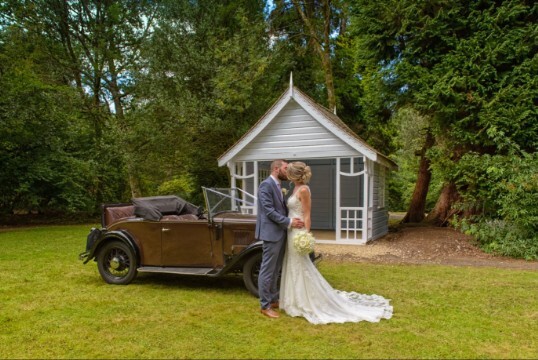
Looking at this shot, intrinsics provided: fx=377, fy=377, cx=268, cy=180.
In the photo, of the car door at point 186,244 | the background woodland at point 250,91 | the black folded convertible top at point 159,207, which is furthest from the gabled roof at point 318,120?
the car door at point 186,244

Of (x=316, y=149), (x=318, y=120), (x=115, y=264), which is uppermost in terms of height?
(x=318, y=120)

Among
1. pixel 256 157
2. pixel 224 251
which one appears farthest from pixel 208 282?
pixel 256 157

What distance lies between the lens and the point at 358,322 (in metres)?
4.42

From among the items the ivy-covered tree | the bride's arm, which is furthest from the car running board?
the ivy-covered tree

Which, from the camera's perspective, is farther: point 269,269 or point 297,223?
point 269,269

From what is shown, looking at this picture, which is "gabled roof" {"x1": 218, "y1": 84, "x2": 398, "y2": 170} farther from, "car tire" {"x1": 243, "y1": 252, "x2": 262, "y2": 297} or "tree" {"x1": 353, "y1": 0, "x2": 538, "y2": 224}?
"car tire" {"x1": 243, "y1": 252, "x2": 262, "y2": 297}

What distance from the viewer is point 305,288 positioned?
4.64 meters

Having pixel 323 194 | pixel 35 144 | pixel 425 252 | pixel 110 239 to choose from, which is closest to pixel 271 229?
pixel 110 239

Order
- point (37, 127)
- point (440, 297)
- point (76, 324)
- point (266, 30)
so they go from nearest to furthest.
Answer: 1. point (76, 324)
2. point (440, 297)
3. point (37, 127)
4. point (266, 30)

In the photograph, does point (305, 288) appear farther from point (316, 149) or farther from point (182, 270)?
point (316, 149)

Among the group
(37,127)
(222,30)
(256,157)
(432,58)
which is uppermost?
(222,30)

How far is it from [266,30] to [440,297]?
46.8 feet

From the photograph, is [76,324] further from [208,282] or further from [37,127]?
[37,127]

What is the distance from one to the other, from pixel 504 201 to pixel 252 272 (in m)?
7.12
